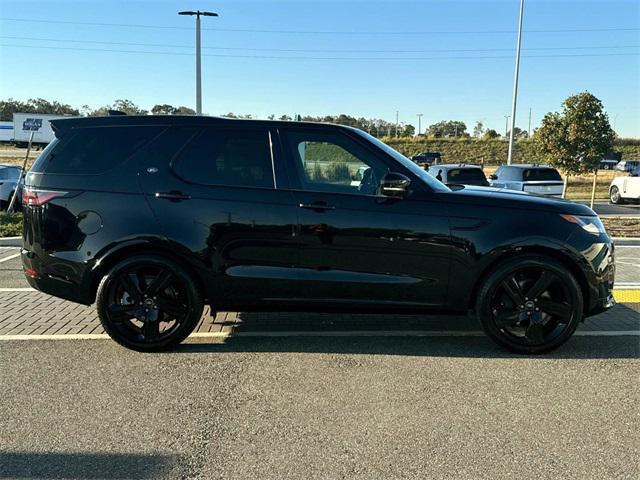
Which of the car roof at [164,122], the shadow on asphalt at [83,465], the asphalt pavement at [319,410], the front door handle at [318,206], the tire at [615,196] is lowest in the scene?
the shadow on asphalt at [83,465]

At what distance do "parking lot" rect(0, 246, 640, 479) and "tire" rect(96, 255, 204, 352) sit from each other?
0.16m

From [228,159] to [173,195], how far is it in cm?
54

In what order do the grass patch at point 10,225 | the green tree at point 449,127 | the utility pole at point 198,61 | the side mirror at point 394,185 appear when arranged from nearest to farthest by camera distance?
the side mirror at point 394,185, the grass patch at point 10,225, the utility pole at point 198,61, the green tree at point 449,127

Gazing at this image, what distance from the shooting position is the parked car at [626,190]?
2216 cm

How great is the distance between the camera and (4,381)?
3.93m

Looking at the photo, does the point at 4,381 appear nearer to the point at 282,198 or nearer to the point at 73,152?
the point at 73,152

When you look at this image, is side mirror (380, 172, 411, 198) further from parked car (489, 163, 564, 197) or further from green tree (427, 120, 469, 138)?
green tree (427, 120, 469, 138)

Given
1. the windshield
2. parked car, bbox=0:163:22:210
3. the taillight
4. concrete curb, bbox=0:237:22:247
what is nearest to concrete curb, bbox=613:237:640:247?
Answer: the windshield

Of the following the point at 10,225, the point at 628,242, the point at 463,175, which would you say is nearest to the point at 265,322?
the point at 10,225

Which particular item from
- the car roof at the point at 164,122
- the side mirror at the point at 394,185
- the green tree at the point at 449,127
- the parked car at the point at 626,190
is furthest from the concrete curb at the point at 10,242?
the green tree at the point at 449,127

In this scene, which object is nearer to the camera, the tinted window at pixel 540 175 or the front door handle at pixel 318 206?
the front door handle at pixel 318 206

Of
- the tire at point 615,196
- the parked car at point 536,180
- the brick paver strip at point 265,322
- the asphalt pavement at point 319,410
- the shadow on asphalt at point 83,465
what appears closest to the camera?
the shadow on asphalt at point 83,465

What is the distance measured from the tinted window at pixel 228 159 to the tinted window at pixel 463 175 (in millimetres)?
11841

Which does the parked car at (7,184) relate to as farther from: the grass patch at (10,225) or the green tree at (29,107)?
the green tree at (29,107)
